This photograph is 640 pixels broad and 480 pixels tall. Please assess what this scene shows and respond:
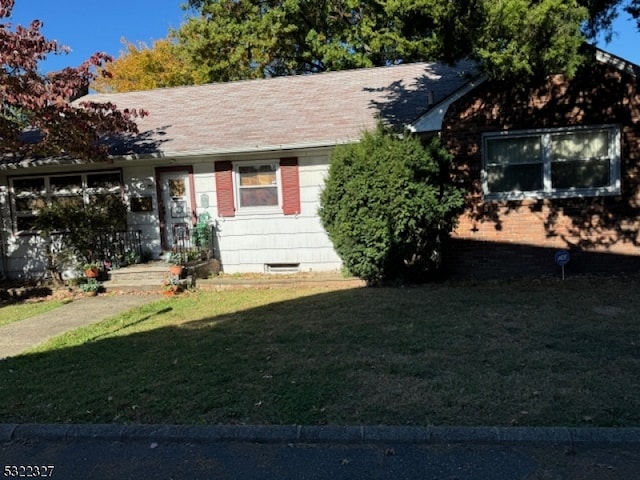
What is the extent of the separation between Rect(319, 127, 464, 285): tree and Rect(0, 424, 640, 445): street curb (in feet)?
18.0

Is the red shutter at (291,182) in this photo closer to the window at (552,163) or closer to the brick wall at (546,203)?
the brick wall at (546,203)

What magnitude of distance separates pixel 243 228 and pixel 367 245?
12.5 feet

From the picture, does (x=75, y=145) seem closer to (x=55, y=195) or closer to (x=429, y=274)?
(x=55, y=195)

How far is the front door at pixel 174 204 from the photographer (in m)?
12.6

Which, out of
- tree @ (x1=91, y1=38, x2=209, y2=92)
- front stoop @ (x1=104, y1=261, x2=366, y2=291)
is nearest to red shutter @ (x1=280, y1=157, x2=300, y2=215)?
front stoop @ (x1=104, y1=261, x2=366, y2=291)

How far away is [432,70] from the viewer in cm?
1453

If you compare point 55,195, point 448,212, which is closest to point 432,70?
point 448,212

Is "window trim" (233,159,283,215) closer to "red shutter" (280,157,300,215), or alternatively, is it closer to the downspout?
"red shutter" (280,157,300,215)

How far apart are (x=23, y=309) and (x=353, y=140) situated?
6.96m

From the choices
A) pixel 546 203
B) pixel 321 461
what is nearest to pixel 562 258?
pixel 546 203

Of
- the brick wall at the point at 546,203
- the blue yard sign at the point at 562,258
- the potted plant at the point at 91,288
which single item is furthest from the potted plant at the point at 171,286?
the blue yard sign at the point at 562,258

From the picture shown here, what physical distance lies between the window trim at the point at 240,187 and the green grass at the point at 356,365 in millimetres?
3818

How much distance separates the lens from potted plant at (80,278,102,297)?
36.6 feet

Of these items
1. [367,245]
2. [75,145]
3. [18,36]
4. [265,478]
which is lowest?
[265,478]
